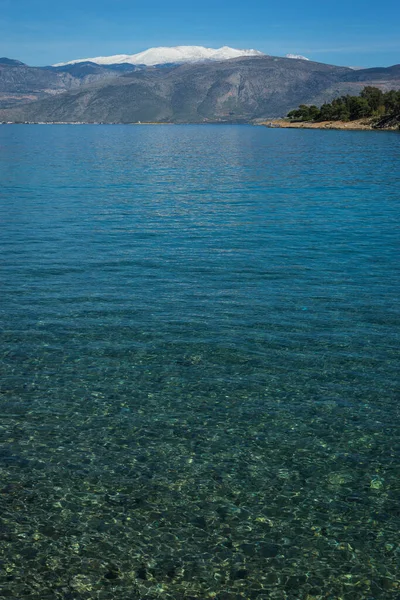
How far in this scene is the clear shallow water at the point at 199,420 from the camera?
11.4 meters

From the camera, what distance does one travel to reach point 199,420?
54.0 feet

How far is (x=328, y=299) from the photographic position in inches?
1051

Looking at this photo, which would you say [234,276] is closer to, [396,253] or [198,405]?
[396,253]

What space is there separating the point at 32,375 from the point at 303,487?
985cm

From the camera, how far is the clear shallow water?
37.6ft

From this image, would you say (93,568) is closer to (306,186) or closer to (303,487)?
(303,487)

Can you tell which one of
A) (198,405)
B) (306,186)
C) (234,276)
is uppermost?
Answer: (306,186)

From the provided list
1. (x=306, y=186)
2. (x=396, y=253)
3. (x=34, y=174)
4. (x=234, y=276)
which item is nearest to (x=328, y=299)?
(x=234, y=276)

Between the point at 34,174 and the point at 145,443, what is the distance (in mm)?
73445

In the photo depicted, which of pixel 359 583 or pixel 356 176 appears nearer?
pixel 359 583

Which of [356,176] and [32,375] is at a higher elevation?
[356,176]

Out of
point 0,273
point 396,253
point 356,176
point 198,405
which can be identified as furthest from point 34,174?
point 198,405

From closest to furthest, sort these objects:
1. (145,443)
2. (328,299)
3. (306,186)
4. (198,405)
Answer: (145,443)
(198,405)
(328,299)
(306,186)

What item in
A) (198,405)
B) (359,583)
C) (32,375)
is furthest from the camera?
(32,375)
